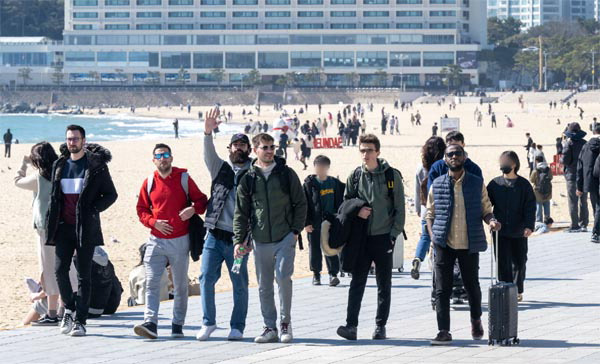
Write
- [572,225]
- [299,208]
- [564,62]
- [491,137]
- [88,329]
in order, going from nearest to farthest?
[299,208] → [88,329] → [572,225] → [491,137] → [564,62]

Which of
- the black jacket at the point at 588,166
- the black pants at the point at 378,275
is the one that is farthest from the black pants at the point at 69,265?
the black jacket at the point at 588,166

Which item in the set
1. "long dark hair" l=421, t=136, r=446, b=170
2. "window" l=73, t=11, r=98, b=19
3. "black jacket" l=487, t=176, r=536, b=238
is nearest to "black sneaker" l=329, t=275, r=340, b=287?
"long dark hair" l=421, t=136, r=446, b=170

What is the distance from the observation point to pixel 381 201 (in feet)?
29.2

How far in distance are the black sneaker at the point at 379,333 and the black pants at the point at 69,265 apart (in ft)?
7.34

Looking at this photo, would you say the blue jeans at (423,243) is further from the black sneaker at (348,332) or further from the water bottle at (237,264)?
the water bottle at (237,264)

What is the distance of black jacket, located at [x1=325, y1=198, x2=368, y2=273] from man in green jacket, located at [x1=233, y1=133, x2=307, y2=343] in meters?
0.31

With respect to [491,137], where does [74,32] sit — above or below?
above

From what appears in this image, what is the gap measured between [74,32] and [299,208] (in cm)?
14850

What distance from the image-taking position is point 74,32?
153 meters

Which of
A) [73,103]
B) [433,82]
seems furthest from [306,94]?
[73,103]

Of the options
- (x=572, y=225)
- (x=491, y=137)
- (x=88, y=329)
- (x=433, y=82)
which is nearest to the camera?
(x=88, y=329)

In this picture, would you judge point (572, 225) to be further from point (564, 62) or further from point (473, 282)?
point (564, 62)

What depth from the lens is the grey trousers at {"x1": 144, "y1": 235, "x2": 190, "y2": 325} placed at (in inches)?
356

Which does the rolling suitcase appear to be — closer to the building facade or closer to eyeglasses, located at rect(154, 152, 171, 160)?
eyeglasses, located at rect(154, 152, 171, 160)
